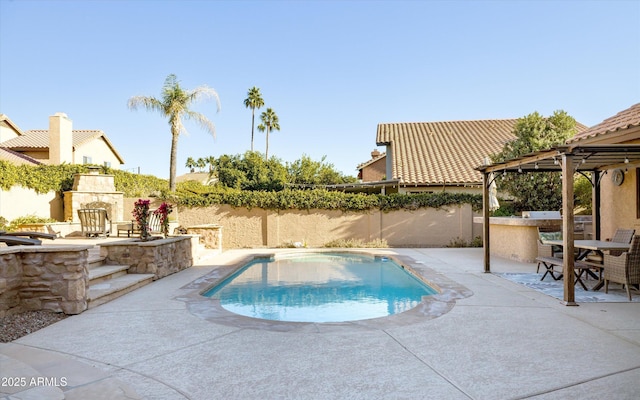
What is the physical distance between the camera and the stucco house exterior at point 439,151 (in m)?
20.5

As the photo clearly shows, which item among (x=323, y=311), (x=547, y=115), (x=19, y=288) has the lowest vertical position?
(x=323, y=311)

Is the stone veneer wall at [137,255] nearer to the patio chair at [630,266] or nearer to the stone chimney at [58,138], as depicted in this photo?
the patio chair at [630,266]

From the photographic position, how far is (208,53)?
1977 cm

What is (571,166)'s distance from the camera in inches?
→ 270

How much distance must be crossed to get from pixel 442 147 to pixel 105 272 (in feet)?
69.9

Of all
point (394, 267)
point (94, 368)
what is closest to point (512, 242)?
point (394, 267)

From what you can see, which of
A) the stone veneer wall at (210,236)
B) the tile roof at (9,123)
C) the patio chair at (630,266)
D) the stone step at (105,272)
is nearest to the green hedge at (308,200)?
the stone veneer wall at (210,236)

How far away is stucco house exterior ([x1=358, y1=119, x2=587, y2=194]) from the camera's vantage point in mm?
20500

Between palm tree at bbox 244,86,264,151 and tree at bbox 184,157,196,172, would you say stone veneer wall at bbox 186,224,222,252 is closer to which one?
palm tree at bbox 244,86,264,151

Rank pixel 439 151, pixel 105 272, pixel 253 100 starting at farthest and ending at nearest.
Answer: pixel 253 100 → pixel 439 151 → pixel 105 272

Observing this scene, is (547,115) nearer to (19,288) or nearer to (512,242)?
(512,242)

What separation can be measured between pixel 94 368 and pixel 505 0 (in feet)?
50.6

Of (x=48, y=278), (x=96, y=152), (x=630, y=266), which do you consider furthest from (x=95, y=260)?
(x=96, y=152)

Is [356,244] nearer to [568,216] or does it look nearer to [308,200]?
[308,200]
